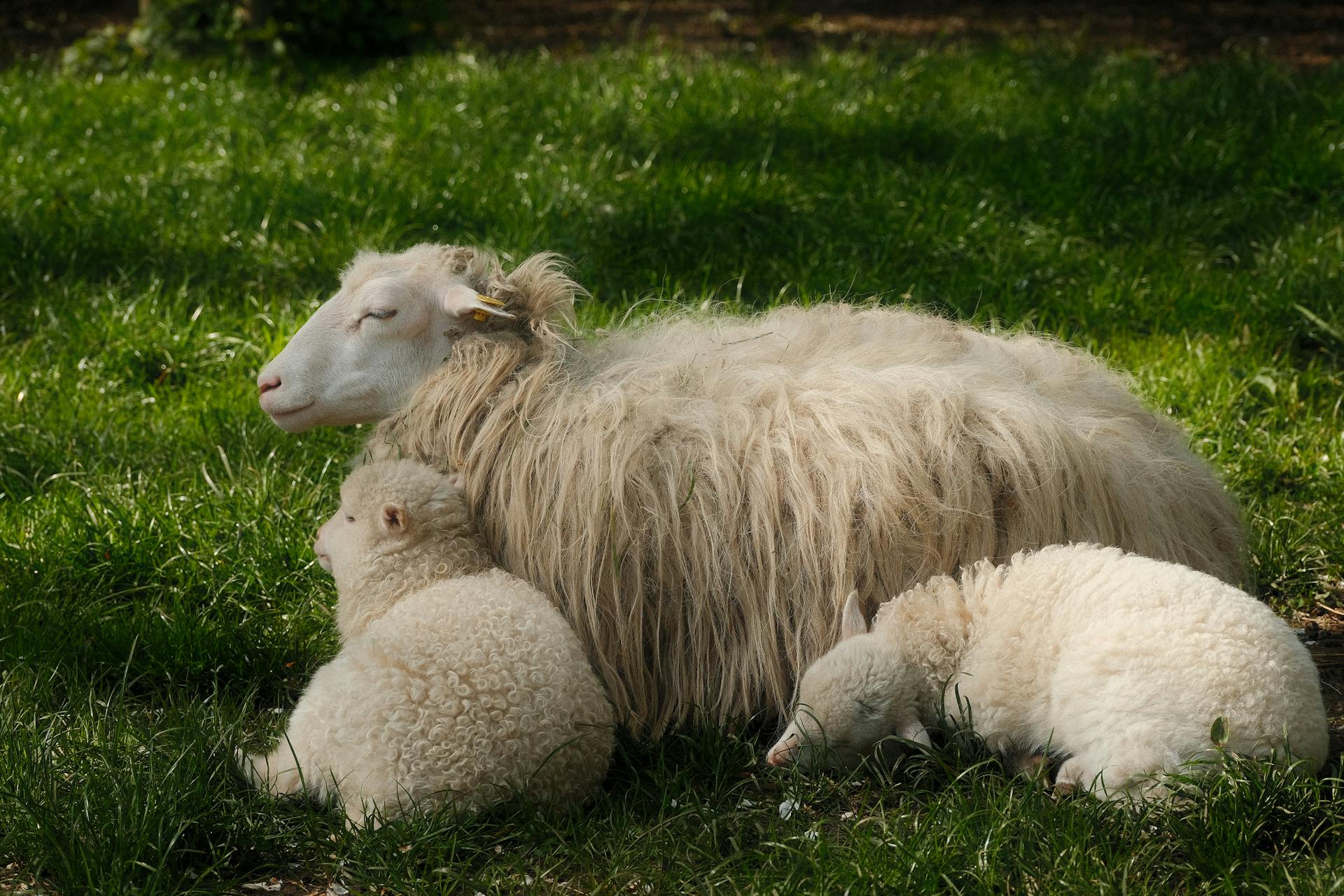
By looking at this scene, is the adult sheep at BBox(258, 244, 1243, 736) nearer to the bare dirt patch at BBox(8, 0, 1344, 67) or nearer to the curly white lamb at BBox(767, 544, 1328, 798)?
the curly white lamb at BBox(767, 544, 1328, 798)

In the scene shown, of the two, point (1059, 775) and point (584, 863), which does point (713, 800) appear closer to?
point (584, 863)

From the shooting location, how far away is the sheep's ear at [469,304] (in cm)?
358

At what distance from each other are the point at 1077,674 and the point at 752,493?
90cm

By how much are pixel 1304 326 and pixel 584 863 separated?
145 inches

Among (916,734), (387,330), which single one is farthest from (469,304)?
(916,734)

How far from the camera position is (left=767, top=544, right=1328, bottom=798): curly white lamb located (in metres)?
2.64

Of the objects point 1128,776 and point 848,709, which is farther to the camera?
point 848,709

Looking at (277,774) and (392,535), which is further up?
(392,535)

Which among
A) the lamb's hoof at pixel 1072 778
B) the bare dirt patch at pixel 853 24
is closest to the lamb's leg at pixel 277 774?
the lamb's hoof at pixel 1072 778

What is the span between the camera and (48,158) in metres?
6.76

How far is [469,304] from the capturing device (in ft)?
11.7

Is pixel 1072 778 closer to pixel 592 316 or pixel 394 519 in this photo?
pixel 394 519

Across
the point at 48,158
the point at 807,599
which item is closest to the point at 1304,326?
the point at 807,599

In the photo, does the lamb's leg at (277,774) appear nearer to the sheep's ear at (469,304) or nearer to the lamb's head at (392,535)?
the lamb's head at (392,535)
